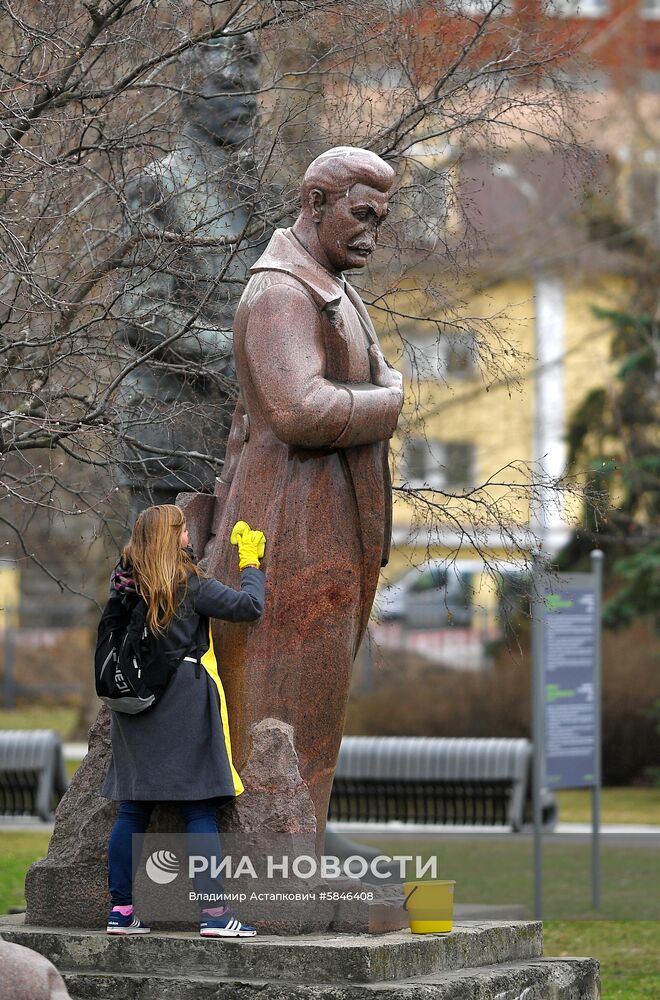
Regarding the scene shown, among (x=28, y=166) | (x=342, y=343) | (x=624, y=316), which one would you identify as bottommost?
(x=342, y=343)

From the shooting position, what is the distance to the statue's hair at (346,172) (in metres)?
7.08

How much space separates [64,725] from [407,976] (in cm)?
2593

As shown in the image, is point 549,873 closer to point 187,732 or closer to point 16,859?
Result: point 16,859

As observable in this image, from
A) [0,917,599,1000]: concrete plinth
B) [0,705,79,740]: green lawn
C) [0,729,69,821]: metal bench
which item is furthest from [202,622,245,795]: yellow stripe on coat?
[0,705,79,740]: green lawn

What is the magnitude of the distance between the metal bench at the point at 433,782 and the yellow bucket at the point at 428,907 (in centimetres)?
1100

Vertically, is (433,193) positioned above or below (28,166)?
above

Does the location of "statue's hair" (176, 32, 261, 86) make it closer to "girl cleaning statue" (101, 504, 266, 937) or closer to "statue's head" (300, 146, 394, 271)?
"statue's head" (300, 146, 394, 271)

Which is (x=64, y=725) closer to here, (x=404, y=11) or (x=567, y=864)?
(x=567, y=864)

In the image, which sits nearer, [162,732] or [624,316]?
[162,732]

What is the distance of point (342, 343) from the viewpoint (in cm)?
713

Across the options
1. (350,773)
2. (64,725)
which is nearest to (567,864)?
(350,773)

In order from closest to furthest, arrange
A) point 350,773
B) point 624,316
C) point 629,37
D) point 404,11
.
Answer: point 404,11
point 350,773
point 624,316
point 629,37

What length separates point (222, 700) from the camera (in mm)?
6934

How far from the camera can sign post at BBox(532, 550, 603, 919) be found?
1329 centimetres
